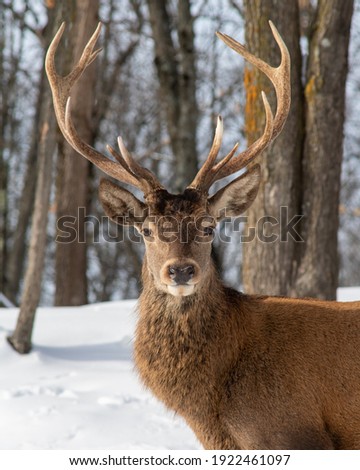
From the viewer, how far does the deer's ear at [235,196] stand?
5527 millimetres

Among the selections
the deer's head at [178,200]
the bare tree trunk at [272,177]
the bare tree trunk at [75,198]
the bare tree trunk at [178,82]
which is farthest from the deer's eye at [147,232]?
the bare tree trunk at [178,82]

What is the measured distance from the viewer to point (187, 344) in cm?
504

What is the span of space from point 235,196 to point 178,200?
616 mm

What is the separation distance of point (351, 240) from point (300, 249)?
26.9 metres

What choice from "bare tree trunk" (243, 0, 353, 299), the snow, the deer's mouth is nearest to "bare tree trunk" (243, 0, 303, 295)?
"bare tree trunk" (243, 0, 353, 299)

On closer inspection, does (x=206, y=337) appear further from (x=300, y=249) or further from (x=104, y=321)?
(x=104, y=321)

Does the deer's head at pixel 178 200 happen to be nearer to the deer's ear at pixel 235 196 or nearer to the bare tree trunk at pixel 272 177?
the deer's ear at pixel 235 196

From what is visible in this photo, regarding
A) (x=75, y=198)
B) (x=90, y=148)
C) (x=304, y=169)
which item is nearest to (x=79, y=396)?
(x=90, y=148)

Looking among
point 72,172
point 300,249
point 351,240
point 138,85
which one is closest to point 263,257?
point 300,249

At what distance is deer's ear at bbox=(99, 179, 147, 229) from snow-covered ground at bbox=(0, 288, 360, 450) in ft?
3.75

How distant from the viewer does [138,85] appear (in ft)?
86.1

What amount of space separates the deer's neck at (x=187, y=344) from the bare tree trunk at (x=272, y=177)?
230cm

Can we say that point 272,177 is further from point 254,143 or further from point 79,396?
point 79,396

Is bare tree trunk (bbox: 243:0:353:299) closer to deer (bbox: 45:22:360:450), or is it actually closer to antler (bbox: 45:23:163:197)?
deer (bbox: 45:22:360:450)
